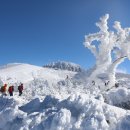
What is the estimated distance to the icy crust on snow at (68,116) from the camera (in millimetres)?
20547

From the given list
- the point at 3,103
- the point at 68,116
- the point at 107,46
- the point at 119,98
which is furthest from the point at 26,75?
the point at 68,116

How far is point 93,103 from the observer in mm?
21922

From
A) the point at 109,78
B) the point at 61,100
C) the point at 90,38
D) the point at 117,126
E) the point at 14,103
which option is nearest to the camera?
the point at 117,126

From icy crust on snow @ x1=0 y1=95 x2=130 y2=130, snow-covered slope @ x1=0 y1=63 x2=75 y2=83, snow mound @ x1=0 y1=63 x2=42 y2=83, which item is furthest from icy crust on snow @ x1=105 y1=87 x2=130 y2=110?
snow-covered slope @ x1=0 y1=63 x2=75 y2=83

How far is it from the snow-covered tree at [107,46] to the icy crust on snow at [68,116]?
22.2m

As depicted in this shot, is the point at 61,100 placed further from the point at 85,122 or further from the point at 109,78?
the point at 109,78

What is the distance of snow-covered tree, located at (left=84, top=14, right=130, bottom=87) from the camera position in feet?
146

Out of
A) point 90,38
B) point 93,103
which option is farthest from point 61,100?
point 90,38

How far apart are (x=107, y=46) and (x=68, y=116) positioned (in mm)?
26312

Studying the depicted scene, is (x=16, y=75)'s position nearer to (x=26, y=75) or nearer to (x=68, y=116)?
(x=26, y=75)

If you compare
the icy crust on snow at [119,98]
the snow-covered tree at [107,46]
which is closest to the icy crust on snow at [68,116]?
the icy crust on snow at [119,98]

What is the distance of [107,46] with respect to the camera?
152 feet

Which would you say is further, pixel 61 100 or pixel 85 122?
pixel 61 100

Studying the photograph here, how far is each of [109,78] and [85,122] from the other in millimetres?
24195
